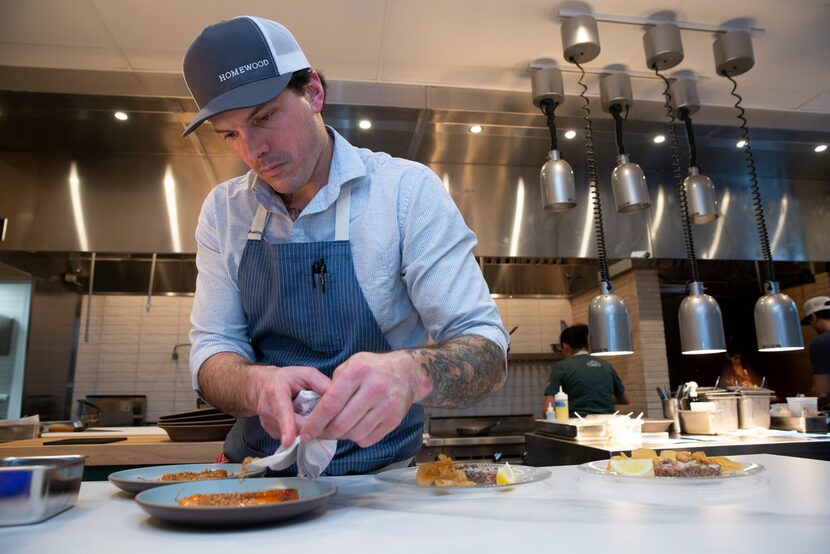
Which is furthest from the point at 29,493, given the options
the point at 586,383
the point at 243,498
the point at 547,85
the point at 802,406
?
the point at 586,383

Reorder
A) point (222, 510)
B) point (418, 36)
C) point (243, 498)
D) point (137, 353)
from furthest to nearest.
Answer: point (137, 353) < point (418, 36) < point (243, 498) < point (222, 510)

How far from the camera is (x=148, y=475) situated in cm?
108

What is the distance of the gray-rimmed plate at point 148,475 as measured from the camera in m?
0.96

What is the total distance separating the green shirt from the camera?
440 cm

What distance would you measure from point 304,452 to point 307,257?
0.51 m

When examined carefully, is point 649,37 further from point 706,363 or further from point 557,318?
point 706,363

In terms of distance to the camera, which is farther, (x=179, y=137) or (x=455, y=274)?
(x=179, y=137)

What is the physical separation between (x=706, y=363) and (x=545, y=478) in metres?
6.33

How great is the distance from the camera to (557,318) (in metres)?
6.33

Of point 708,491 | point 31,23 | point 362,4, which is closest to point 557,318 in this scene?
point 362,4

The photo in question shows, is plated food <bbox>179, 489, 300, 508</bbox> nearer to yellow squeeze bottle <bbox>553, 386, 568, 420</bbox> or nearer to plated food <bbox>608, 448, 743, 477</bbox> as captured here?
plated food <bbox>608, 448, 743, 477</bbox>

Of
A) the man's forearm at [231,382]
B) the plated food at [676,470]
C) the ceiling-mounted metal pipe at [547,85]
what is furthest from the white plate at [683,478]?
the ceiling-mounted metal pipe at [547,85]

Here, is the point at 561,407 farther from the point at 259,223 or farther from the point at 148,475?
the point at 148,475

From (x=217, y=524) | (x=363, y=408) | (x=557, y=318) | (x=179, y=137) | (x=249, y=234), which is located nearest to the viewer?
(x=217, y=524)
